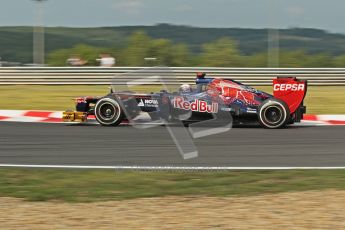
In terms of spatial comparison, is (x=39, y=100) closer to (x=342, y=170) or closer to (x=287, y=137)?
(x=287, y=137)

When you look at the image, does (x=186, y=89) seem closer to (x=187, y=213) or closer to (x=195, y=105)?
(x=195, y=105)

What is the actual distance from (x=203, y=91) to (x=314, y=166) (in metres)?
4.30

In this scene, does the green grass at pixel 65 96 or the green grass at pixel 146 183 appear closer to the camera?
the green grass at pixel 146 183

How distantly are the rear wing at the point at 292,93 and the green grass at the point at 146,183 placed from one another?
4.77 metres

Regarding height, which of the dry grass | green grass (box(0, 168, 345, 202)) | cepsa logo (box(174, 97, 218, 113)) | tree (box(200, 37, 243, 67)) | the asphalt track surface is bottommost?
the dry grass

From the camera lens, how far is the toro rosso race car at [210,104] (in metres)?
12.8

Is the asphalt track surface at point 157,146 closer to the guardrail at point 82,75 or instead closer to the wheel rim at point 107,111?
the wheel rim at point 107,111

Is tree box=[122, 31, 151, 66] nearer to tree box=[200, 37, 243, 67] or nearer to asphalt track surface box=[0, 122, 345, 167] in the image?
tree box=[200, 37, 243, 67]

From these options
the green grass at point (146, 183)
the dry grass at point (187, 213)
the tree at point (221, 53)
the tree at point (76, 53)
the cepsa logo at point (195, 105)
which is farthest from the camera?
the tree at point (76, 53)

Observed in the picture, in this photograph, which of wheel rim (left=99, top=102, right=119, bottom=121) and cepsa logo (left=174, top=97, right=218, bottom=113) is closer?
cepsa logo (left=174, top=97, right=218, bottom=113)

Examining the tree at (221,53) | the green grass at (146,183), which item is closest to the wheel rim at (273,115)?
the green grass at (146,183)

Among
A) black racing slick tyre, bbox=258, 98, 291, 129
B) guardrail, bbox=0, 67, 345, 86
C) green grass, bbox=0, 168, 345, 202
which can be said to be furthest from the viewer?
guardrail, bbox=0, 67, 345, 86

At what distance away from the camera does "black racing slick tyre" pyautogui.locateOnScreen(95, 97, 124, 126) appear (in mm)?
13067

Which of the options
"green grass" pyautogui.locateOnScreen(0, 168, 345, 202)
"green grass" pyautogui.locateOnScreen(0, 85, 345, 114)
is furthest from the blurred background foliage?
"green grass" pyautogui.locateOnScreen(0, 168, 345, 202)
